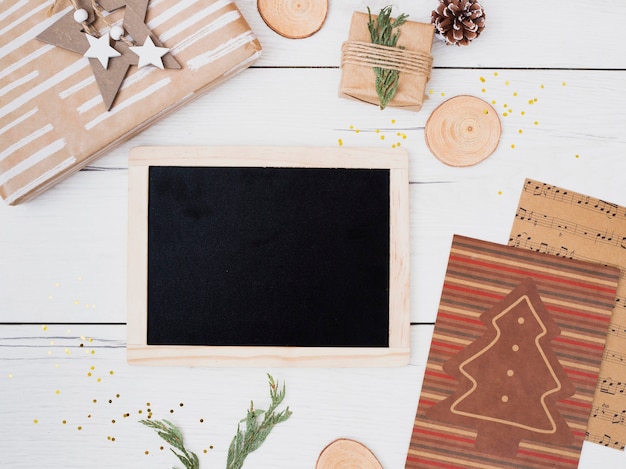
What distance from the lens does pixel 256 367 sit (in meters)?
0.90

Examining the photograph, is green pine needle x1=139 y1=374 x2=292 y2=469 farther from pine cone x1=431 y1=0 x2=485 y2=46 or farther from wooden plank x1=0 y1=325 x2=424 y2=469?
pine cone x1=431 y1=0 x2=485 y2=46

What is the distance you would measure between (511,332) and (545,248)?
0.15m

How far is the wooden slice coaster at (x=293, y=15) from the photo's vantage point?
906mm

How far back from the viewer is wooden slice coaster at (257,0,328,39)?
0.91 meters

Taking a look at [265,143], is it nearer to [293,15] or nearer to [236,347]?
[293,15]

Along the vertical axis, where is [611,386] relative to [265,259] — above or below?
below

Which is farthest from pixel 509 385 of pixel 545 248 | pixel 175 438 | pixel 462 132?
pixel 175 438

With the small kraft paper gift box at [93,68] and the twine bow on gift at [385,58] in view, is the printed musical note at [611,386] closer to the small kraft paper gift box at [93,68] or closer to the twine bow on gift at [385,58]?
the twine bow on gift at [385,58]

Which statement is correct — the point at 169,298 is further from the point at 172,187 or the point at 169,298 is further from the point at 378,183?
the point at 378,183

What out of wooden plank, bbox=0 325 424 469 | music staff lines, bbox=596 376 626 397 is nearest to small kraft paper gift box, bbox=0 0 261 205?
wooden plank, bbox=0 325 424 469

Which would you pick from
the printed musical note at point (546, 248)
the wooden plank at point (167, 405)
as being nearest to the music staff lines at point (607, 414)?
the printed musical note at point (546, 248)

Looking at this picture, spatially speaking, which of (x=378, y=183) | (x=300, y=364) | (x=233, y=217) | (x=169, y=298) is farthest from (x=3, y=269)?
(x=378, y=183)

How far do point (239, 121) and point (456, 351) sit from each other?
1.76 feet

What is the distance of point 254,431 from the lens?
0.90 metres
